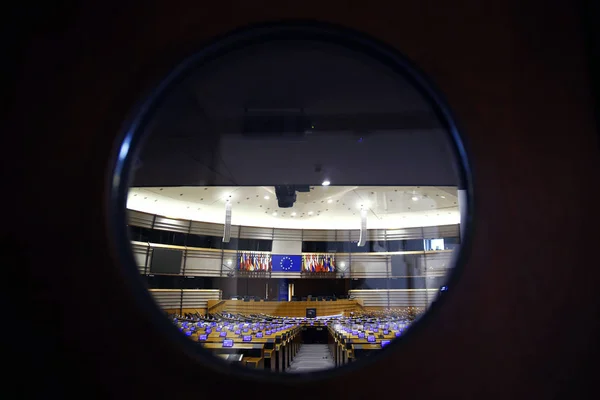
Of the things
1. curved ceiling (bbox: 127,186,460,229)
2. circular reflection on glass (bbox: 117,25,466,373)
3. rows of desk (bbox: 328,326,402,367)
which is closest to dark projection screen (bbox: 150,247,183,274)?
circular reflection on glass (bbox: 117,25,466,373)

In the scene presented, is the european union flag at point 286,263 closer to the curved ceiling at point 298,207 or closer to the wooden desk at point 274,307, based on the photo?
the curved ceiling at point 298,207

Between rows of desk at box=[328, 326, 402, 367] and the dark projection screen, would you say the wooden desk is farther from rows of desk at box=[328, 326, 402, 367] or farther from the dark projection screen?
rows of desk at box=[328, 326, 402, 367]

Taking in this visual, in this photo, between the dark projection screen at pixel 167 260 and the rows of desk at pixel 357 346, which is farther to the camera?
the dark projection screen at pixel 167 260

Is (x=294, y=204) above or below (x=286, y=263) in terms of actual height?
above

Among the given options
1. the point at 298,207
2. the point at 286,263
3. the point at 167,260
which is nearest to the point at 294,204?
the point at 298,207

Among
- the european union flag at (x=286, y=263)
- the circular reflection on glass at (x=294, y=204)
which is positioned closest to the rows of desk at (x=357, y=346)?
the circular reflection on glass at (x=294, y=204)

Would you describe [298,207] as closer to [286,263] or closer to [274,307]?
[286,263]

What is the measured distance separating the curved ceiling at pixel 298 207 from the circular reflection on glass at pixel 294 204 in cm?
6

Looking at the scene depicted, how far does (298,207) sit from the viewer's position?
27.5 ft

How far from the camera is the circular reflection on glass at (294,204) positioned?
0.71 meters

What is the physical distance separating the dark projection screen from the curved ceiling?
2.75 ft

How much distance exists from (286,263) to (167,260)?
3.69 m

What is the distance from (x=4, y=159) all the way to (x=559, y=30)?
1.00 meters

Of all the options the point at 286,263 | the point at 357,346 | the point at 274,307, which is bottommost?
the point at 274,307
